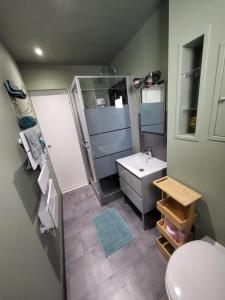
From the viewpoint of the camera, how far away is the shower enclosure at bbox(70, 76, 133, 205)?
1972 millimetres

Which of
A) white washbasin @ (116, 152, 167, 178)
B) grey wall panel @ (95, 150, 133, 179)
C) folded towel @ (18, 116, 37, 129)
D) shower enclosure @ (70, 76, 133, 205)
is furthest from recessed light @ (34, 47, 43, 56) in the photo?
white washbasin @ (116, 152, 167, 178)

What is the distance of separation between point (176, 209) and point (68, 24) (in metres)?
2.22

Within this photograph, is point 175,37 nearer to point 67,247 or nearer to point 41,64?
point 41,64

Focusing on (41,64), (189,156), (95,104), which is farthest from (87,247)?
(41,64)

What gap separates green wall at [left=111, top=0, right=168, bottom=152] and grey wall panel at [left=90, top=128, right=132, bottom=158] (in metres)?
0.22

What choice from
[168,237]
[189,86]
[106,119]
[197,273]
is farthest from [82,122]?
[197,273]

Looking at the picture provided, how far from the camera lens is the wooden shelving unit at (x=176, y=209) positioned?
1.09 metres

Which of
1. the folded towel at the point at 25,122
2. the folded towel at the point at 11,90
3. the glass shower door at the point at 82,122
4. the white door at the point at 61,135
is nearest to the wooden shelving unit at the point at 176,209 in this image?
the glass shower door at the point at 82,122

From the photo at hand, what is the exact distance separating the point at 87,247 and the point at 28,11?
8.33 feet

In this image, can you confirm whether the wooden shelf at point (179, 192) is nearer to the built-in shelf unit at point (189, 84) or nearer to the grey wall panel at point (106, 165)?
the built-in shelf unit at point (189, 84)

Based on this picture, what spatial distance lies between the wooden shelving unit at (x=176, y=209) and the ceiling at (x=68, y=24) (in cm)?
178

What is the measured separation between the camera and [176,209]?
4.25 ft

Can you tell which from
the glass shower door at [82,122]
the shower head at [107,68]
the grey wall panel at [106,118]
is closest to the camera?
the glass shower door at [82,122]

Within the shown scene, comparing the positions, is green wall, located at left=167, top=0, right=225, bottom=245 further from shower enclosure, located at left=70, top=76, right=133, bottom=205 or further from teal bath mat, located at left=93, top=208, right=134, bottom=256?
shower enclosure, located at left=70, top=76, right=133, bottom=205
